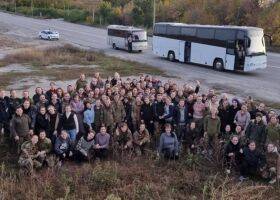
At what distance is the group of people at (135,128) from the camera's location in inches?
473

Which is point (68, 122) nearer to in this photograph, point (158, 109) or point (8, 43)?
point (158, 109)

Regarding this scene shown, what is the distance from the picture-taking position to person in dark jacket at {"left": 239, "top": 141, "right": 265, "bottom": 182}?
11.8 metres

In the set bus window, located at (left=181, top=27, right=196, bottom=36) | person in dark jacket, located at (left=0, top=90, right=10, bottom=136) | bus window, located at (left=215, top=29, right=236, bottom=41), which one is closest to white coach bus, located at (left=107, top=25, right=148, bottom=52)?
bus window, located at (left=181, top=27, right=196, bottom=36)

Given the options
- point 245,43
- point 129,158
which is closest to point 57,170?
point 129,158

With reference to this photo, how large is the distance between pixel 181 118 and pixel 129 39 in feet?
82.5

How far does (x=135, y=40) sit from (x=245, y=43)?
12970 millimetres

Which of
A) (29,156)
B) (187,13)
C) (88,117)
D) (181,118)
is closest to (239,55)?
(181,118)

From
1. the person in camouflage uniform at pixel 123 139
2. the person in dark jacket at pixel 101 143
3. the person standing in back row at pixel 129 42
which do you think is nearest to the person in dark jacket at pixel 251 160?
the person in camouflage uniform at pixel 123 139

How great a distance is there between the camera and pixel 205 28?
30.0 metres

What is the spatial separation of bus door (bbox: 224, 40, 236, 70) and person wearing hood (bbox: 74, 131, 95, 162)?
17.0 meters

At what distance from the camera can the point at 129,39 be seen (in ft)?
126

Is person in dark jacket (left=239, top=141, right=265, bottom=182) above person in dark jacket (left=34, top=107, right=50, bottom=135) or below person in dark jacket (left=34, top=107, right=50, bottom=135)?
below

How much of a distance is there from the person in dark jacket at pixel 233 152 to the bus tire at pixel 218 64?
1742 cm

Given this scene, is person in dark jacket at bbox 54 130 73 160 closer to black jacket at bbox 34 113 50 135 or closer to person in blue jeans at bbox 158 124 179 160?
black jacket at bbox 34 113 50 135
